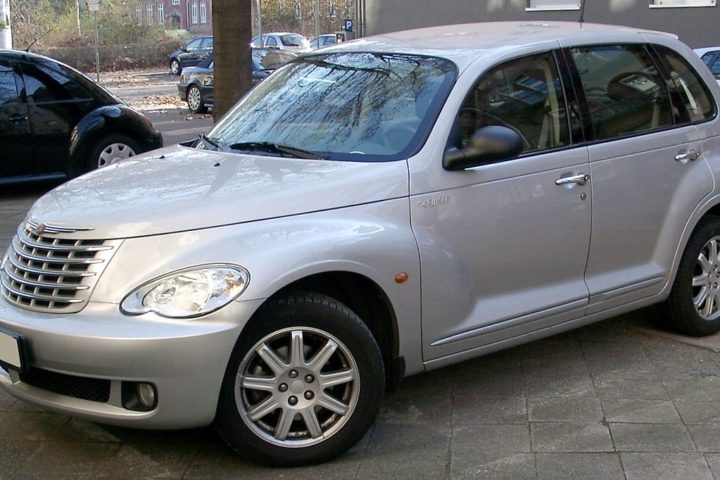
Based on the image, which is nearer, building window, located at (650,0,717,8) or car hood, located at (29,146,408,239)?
car hood, located at (29,146,408,239)

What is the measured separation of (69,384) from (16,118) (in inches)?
248

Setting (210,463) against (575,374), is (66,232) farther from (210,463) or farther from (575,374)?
(575,374)

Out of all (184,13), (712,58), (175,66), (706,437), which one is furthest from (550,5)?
(184,13)

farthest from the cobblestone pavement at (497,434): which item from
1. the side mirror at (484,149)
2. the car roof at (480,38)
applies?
the car roof at (480,38)

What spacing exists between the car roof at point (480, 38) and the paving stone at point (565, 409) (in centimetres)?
166

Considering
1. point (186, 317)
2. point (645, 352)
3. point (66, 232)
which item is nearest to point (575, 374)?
point (645, 352)

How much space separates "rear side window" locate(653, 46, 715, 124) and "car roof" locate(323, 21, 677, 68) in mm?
169

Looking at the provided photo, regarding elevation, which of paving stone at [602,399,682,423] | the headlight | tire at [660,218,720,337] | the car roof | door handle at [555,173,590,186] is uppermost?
the car roof

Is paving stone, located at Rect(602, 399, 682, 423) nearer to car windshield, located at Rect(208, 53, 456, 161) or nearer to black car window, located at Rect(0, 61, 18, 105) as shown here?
car windshield, located at Rect(208, 53, 456, 161)

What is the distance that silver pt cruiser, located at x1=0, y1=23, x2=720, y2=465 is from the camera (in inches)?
142

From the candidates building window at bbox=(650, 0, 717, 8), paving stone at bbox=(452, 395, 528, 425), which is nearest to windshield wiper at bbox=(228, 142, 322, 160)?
paving stone at bbox=(452, 395, 528, 425)

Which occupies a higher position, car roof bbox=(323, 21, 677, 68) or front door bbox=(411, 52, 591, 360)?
car roof bbox=(323, 21, 677, 68)

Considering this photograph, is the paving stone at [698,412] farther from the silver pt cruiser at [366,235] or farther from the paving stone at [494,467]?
the paving stone at [494,467]

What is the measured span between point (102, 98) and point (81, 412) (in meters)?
6.88
